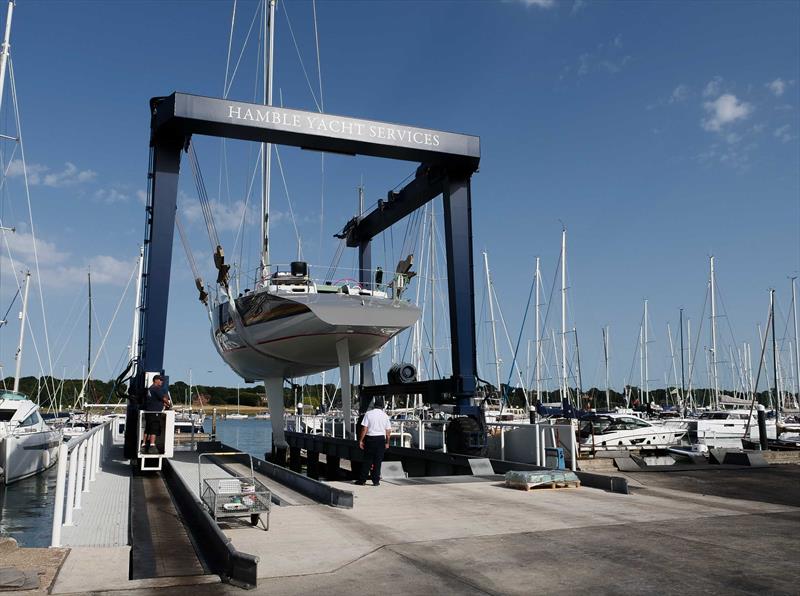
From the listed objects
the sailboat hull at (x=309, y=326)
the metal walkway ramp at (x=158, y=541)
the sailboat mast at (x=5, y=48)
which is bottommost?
the metal walkway ramp at (x=158, y=541)

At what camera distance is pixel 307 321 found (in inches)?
714

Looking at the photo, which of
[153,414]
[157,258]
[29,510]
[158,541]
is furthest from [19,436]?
[158,541]

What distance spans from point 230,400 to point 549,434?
171600mm

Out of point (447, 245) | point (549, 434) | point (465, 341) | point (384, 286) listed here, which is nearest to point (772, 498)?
point (549, 434)

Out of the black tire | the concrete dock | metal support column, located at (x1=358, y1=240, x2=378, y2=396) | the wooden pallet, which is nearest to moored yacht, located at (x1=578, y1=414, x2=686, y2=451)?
metal support column, located at (x1=358, y1=240, x2=378, y2=396)

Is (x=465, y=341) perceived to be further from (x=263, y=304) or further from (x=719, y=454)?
(x=719, y=454)

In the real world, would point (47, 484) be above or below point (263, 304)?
below

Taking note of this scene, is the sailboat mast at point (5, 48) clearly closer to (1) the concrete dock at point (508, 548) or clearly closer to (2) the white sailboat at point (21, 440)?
(2) the white sailboat at point (21, 440)

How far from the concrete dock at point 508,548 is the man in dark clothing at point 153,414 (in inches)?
190

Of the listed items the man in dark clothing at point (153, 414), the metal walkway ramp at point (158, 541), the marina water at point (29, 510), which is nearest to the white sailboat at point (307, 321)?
the man in dark clothing at point (153, 414)

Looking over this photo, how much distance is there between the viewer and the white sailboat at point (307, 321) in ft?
A: 59.7

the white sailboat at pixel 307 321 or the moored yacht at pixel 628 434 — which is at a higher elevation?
the white sailboat at pixel 307 321

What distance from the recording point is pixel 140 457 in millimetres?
13312

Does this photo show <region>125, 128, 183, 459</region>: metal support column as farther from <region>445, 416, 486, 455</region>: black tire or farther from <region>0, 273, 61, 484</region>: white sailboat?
Answer: <region>0, 273, 61, 484</region>: white sailboat
